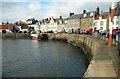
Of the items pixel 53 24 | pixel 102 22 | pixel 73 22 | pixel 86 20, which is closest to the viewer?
pixel 102 22

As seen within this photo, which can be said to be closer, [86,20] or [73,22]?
[86,20]

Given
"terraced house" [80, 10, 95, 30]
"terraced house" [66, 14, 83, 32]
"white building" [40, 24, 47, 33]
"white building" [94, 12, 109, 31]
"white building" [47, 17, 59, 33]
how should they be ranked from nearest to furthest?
"white building" [94, 12, 109, 31]
"terraced house" [80, 10, 95, 30]
"terraced house" [66, 14, 83, 32]
"white building" [47, 17, 59, 33]
"white building" [40, 24, 47, 33]

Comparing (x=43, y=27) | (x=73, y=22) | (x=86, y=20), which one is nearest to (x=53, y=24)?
(x=43, y=27)

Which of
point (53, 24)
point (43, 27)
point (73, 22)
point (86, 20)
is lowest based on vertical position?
point (43, 27)

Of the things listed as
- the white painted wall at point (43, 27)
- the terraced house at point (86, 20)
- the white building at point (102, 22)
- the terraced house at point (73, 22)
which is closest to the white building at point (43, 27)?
the white painted wall at point (43, 27)

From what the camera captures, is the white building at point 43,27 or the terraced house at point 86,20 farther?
the white building at point 43,27

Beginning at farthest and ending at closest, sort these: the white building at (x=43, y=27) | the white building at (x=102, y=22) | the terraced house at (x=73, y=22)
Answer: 1. the white building at (x=43, y=27)
2. the terraced house at (x=73, y=22)
3. the white building at (x=102, y=22)

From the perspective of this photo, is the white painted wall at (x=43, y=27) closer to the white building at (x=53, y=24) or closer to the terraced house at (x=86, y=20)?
the white building at (x=53, y=24)

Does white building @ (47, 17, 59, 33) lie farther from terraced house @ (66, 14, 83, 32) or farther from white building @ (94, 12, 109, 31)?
white building @ (94, 12, 109, 31)

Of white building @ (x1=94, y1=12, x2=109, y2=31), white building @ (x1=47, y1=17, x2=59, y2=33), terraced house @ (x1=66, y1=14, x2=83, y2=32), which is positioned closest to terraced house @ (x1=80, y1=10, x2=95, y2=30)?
terraced house @ (x1=66, y1=14, x2=83, y2=32)

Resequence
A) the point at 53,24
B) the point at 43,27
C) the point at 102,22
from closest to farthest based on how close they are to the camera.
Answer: the point at 102,22
the point at 53,24
the point at 43,27

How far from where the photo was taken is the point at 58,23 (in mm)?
101750

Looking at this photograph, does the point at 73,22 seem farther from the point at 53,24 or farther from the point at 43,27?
the point at 43,27

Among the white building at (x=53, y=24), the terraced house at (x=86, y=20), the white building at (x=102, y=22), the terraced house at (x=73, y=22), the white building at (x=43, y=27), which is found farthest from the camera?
the white building at (x=43, y=27)
